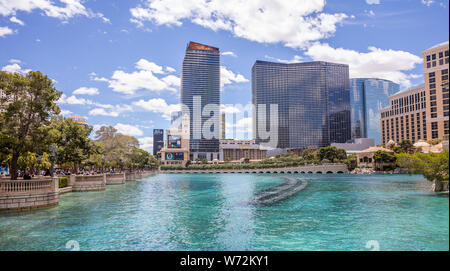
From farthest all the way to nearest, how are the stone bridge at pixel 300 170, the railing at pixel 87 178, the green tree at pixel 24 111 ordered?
the stone bridge at pixel 300 170 → the railing at pixel 87 178 → the green tree at pixel 24 111

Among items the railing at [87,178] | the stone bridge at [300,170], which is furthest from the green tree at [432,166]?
the stone bridge at [300,170]

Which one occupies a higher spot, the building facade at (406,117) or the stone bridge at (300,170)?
the building facade at (406,117)

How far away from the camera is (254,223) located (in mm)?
17453

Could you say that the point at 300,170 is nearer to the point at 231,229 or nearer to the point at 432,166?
the point at 432,166

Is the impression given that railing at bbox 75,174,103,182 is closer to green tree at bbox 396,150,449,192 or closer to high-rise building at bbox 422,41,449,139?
green tree at bbox 396,150,449,192

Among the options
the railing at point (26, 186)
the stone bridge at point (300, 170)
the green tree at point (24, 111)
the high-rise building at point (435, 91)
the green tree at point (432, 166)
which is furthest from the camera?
the stone bridge at point (300, 170)

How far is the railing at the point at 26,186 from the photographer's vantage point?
20388 mm

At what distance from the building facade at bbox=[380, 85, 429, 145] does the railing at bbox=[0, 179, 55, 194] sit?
107227 millimetres

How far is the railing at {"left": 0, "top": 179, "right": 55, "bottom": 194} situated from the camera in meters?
20.4

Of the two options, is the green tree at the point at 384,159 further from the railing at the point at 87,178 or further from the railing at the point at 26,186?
the railing at the point at 26,186

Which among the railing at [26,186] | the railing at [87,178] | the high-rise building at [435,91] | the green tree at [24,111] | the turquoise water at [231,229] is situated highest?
the high-rise building at [435,91]

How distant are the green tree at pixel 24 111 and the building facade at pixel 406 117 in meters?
106
